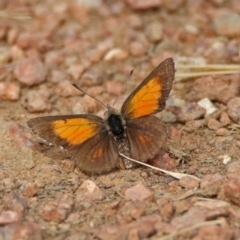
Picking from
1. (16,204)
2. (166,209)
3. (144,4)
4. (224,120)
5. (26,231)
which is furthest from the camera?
(144,4)

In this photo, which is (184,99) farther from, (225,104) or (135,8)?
(135,8)

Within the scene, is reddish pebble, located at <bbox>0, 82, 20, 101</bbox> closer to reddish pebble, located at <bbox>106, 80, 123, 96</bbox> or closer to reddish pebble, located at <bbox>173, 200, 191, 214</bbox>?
reddish pebble, located at <bbox>106, 80, 123, 96</bbox>

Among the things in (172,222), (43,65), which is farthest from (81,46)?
(172,222)

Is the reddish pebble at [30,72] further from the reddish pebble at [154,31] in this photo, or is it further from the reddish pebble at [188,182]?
the reddish pebble at [188,182]

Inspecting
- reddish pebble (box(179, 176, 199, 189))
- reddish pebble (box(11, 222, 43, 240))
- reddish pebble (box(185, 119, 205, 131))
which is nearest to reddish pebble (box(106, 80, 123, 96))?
reddish pebble (box(185, 119, 205, 131))

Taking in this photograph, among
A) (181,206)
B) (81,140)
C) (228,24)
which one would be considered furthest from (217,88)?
(181,206)

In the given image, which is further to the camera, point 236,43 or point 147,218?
point 236,43

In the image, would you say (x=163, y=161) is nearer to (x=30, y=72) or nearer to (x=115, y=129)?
(x=115, y=129)
